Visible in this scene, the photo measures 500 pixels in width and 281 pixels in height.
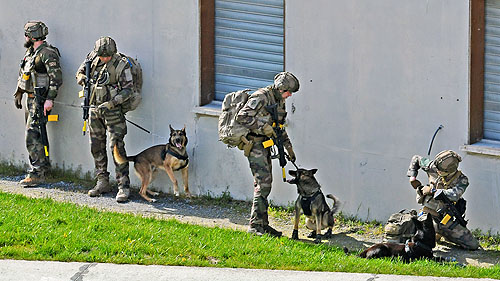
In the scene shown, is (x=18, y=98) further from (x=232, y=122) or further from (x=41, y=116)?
(x=232, y=122)

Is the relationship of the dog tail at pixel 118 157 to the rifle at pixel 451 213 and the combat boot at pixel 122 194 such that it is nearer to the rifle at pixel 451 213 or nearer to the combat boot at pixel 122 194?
the combat boot at pixel 122 194

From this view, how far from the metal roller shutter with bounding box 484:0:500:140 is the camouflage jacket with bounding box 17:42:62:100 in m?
5.56

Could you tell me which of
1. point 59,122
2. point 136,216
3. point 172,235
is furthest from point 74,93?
point 172,235

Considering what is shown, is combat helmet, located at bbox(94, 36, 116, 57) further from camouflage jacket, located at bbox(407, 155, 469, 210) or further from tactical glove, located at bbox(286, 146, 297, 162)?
camouflage jacket, located at bbox(407, 155, 469, 210)

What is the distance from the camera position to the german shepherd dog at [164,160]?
42.8 feet

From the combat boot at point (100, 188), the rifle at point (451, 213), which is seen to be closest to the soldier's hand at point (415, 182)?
the rifle at point (451, 213)

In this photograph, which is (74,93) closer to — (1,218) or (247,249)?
(1,218)

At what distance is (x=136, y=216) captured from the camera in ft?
39.8

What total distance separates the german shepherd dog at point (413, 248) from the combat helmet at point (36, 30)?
5.54 m

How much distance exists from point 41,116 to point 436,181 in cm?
553

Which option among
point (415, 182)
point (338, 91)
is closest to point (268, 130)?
point (338, 91)

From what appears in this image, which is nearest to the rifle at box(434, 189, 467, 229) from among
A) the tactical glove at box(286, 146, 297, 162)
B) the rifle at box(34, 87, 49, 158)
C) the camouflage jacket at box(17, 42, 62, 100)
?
the tactical glove at box(286, 146, 297, 162)

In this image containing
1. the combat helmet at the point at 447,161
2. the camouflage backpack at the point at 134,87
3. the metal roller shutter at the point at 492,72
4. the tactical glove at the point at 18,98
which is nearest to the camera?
the combat helmet at the point at 447,161

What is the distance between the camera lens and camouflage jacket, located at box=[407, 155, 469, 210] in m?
11.0
